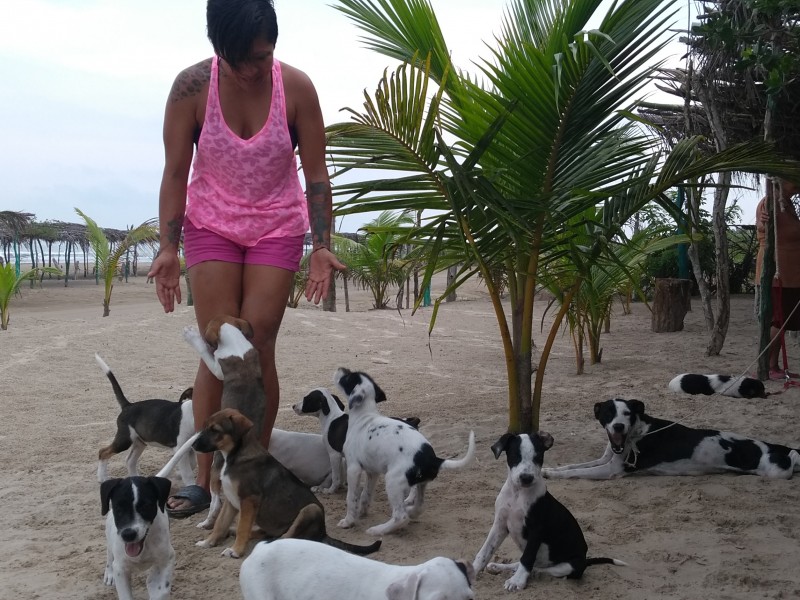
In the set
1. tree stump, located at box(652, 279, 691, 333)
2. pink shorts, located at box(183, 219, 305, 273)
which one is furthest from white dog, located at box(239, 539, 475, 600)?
tree stump, located at box(652, 279, 691, 333)

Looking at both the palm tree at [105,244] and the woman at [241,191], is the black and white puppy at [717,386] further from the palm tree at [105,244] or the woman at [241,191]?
the palm tree at [105,244]

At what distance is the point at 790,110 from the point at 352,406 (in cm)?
600

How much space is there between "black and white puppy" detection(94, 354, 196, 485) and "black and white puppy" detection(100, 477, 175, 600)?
1.45 meters

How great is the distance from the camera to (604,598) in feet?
9.77

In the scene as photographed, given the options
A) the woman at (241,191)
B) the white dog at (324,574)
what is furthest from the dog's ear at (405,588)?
the woman at (241,191)

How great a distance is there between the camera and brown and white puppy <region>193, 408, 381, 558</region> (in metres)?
3.40

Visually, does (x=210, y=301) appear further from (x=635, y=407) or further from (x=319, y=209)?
(x=635, y=407)

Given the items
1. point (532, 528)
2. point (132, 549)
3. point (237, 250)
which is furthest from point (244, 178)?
point (532, 528)

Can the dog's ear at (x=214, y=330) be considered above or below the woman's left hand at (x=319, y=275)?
below

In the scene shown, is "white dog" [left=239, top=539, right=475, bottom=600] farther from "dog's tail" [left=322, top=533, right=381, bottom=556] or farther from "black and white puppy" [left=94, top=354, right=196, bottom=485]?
"black and white puppy" [left=94, top=354, right=196, bottom=485]

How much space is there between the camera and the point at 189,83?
3822 millimetres

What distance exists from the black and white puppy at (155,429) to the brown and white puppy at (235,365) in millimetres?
731

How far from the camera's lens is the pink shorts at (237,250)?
3.82m

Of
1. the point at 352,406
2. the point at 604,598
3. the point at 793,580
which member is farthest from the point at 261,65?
the point at 793,580
